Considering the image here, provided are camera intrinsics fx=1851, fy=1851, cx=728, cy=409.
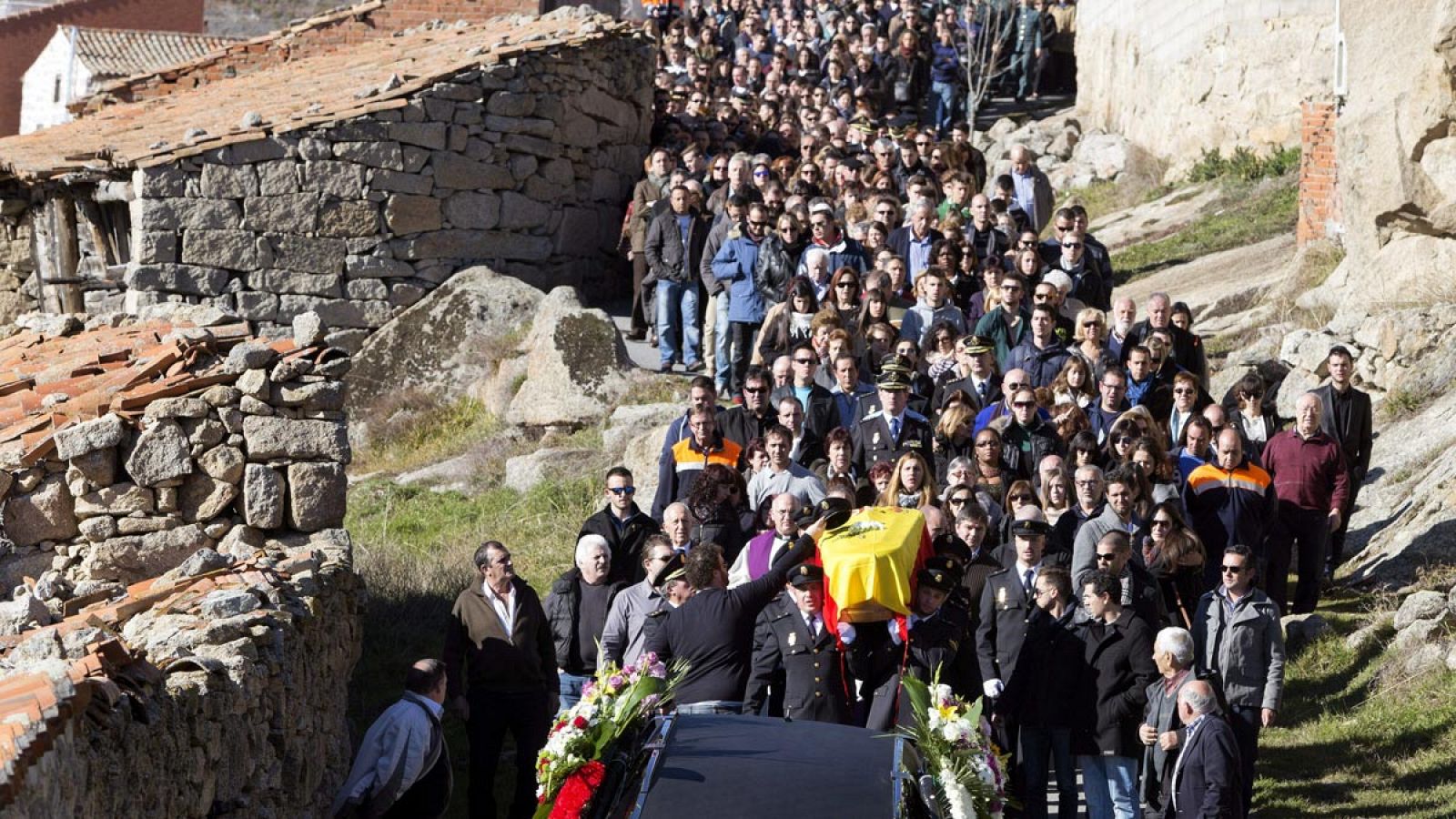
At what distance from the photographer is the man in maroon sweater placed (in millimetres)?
11711

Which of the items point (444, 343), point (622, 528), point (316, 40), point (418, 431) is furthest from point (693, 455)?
point (316, 40)

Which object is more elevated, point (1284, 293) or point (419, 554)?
point (1284, 293)

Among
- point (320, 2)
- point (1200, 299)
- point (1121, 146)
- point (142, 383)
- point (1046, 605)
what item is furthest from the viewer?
point (320, 2)

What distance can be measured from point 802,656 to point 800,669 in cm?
6

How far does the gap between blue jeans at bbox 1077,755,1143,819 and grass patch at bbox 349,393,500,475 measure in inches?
344

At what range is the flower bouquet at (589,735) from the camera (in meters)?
6.90

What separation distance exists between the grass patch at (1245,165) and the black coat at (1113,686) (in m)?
14.5

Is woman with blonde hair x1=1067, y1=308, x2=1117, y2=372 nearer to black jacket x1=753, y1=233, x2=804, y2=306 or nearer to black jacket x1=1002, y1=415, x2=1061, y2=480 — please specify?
black jacket x1=1002, y1=415, x2=1061, y2=480

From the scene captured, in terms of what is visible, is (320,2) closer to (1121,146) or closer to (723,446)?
(1121,146)

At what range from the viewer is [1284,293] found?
17281 millimetres

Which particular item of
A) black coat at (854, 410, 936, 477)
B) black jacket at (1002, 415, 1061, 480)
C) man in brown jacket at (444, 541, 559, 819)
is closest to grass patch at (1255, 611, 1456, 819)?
black jacket at (1002, 415, 1061, 480)

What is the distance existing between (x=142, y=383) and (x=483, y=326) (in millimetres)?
7567

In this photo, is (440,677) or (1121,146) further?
(1121,146)

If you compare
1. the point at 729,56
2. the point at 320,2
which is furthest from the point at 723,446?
the point at 320,2
